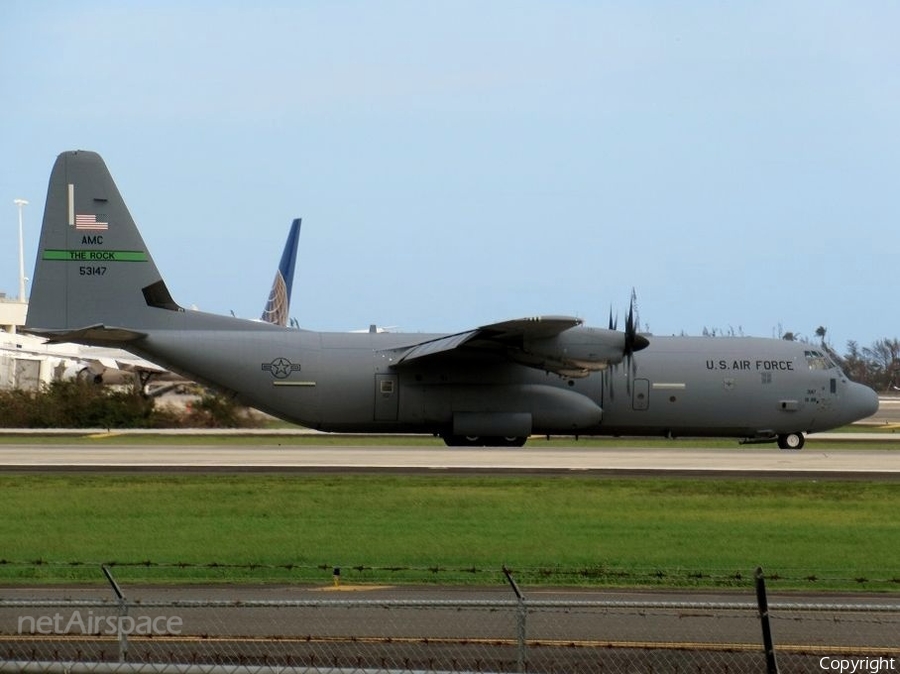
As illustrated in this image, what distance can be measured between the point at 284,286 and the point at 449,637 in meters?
64.9

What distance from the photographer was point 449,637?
11031 millimetres

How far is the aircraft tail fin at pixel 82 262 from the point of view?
3525 centimetres

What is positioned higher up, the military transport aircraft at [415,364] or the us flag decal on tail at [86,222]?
the us flag decal on tail at [86,222]

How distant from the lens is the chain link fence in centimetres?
986

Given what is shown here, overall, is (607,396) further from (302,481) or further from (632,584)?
(632,584)

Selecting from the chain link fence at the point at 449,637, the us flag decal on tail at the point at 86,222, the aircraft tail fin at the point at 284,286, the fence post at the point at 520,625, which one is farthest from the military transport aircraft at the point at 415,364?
the aircraft tail fin at the point at 284,286

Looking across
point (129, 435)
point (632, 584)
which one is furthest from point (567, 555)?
point (129, 435)

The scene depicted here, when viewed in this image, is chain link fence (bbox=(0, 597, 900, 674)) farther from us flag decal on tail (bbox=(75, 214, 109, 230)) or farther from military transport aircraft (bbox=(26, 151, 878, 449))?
us flag decal on tail (bbox=(75, 214, 109, 230))

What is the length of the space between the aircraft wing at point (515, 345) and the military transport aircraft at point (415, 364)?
55 mm

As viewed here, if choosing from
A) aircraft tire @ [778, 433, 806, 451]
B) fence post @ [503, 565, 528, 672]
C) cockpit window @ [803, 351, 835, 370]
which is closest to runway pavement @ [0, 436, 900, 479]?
aircraft tire @ [778, 433, 806, 451]

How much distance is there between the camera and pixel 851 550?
18.6m

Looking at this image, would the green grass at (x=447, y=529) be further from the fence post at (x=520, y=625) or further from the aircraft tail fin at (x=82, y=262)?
the aircraft tail fin at (x=82, y=262)

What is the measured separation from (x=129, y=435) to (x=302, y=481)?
751 inches

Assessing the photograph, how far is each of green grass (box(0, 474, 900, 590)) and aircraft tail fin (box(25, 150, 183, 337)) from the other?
8451mm
